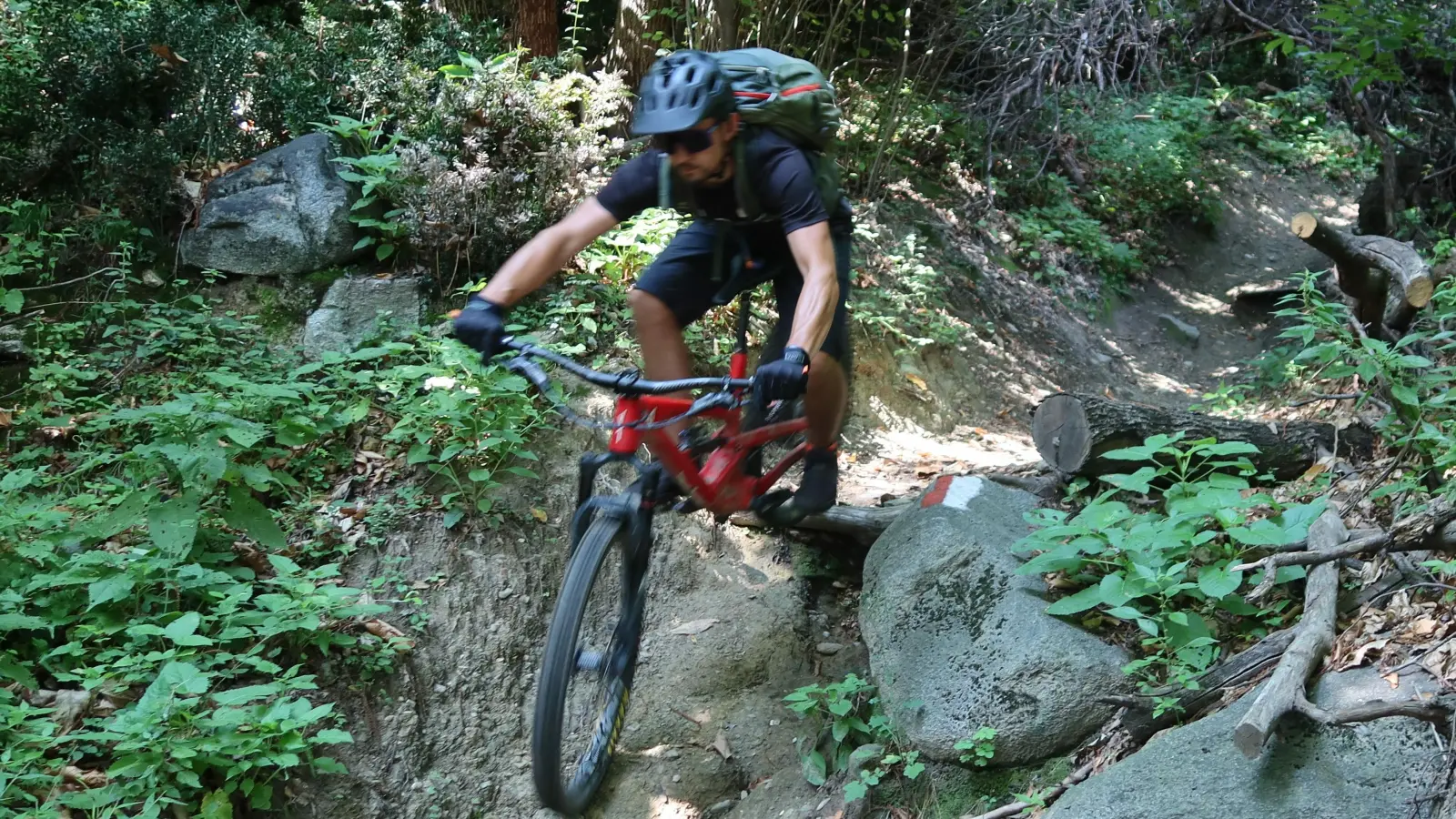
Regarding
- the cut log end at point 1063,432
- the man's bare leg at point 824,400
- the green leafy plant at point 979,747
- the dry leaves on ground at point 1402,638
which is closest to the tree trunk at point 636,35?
the cut log end at point 1063,432

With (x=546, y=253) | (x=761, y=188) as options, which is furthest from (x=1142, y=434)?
(x=546, y=253)

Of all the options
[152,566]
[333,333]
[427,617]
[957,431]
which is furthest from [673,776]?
[957,431]

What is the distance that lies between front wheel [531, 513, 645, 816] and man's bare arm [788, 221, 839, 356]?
87 cm

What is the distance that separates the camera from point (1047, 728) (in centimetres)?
338

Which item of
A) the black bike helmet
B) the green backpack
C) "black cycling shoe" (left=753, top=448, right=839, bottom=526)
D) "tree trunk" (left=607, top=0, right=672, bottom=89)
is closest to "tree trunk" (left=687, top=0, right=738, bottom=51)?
"tree trunk" (left=607, top=0, right=672, bottom=89)

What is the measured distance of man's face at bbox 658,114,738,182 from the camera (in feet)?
10.3

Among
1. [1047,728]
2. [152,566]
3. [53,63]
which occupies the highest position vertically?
[53,63]

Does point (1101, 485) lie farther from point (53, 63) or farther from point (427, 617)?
point (53, 63)

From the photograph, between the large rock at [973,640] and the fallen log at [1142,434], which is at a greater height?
the fallen log at [1142,434]

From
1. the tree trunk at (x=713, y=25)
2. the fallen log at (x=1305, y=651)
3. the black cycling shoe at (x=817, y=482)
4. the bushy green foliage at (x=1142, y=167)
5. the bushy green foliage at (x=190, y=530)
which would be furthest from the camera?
the bushy green foliage at (x=1142, y=167)

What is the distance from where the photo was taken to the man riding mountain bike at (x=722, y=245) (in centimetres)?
306

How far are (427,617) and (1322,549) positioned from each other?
3606mm

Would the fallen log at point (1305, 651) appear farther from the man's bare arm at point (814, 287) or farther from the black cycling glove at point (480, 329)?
the black cycling glove at point (480, 329)

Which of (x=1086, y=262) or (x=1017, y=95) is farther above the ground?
(x=1017, y=95)
